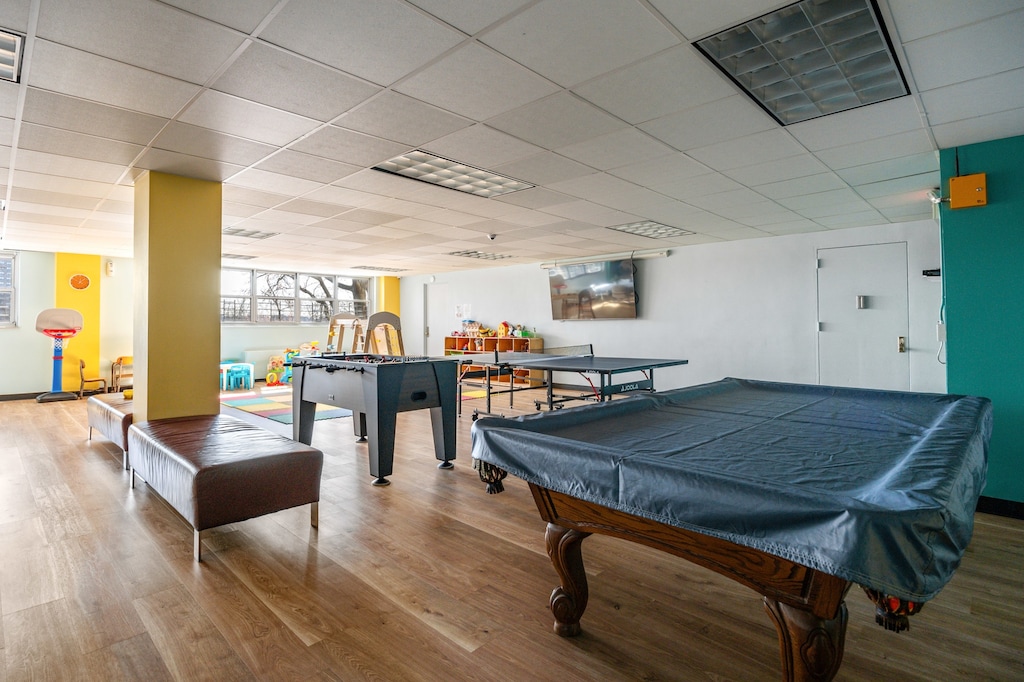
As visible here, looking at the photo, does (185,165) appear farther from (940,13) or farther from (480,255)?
(480,255)

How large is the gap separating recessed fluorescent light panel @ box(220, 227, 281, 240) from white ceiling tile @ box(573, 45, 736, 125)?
5093mm

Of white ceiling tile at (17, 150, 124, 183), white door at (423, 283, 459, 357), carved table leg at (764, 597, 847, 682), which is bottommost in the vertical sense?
carved table leg at (764, 597, 847, 682)

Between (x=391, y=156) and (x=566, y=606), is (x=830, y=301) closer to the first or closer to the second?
(x=391, y=156)

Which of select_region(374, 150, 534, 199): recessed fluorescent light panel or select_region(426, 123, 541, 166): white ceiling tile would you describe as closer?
select_region(426, 123, 541, 166): white ceiling tile

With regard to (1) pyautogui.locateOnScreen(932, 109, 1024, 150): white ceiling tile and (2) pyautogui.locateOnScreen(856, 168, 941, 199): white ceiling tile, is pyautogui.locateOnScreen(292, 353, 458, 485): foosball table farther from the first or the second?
(2) pyautogui.locateOnScreen(856, 168, 941, 199): white ceiling tile

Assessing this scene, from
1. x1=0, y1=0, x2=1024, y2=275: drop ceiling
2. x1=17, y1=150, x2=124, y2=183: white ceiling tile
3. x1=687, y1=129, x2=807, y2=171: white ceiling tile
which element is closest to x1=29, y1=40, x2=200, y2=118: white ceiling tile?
x1=0, y1=0, x2=1024, y2=275: drop ceiling

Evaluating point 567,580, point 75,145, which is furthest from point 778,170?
point 75,145

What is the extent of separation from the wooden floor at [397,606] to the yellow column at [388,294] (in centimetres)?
877

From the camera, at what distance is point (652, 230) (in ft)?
20.9

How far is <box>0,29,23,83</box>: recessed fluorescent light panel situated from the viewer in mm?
2157

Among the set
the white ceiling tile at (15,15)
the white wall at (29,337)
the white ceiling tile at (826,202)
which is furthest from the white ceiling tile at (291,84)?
the white wall at (29,337)

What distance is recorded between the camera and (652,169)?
12.8 feet

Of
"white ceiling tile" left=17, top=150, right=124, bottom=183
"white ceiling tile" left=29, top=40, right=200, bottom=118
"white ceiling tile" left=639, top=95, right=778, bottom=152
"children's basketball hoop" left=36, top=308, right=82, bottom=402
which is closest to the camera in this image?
"white ceiling tile" left=29, top=40, right=200, bottom=118

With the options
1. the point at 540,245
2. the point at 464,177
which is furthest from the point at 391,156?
the point at 540,245
